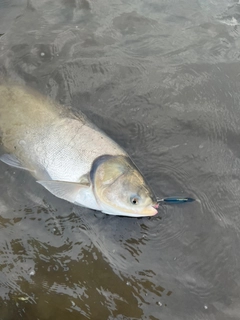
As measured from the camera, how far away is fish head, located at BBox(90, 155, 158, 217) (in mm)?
3412

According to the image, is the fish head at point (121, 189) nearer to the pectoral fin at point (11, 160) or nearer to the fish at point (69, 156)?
the fish at point (69, 156)

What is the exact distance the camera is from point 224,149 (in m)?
4.17

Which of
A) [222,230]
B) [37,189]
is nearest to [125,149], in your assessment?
[37,189]

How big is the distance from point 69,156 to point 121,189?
700 millimetres

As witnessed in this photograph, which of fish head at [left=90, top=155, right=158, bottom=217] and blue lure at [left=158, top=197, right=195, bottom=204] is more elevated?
fish head at [left=90, top=155, right=158, bottom=217]

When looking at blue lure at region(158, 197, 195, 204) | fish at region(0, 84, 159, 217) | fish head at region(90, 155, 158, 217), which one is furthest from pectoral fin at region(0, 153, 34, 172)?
blue lure at region(158, 197, 195, 204)

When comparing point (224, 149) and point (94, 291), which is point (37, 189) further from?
point (224, 149)

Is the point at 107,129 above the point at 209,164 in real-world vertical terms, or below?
above

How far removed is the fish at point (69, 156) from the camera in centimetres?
347

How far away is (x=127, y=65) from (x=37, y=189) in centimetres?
200

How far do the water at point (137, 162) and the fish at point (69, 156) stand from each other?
0.85 feet

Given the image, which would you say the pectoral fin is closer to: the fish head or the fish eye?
the fish head

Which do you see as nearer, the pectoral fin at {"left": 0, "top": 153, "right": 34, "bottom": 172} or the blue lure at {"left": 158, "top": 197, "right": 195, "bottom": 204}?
the blue lure at {"left": 158, "top": 197, "right": 195, "bottom": 204}

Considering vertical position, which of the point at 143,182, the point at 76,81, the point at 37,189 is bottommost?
the point at 37,189
